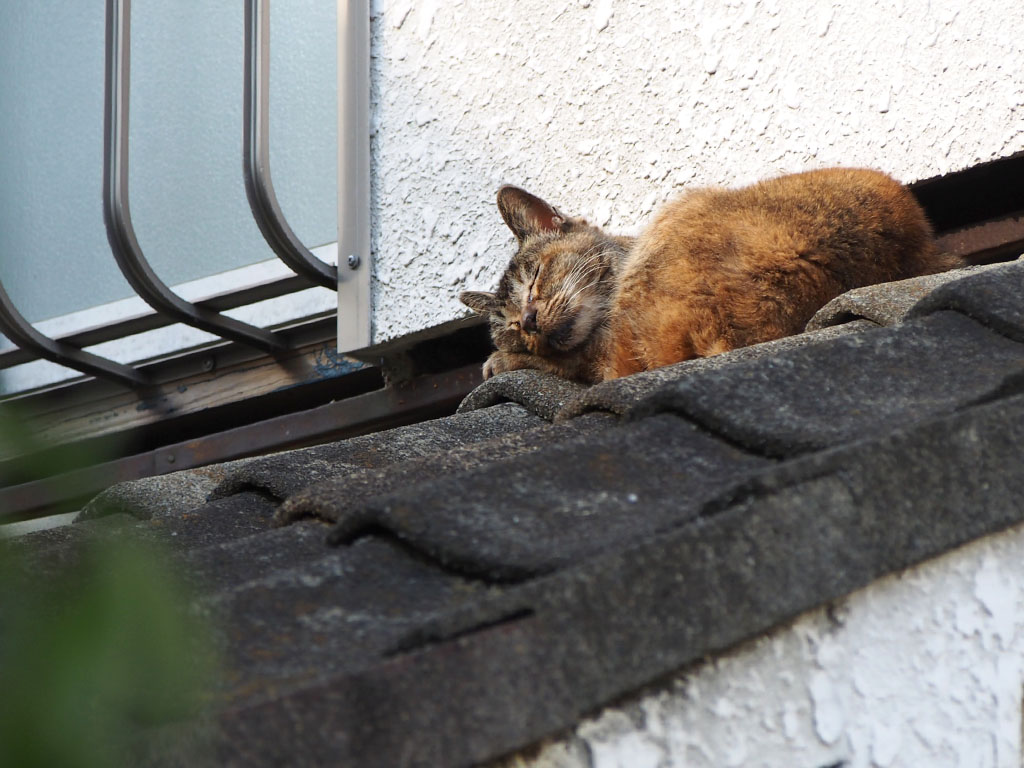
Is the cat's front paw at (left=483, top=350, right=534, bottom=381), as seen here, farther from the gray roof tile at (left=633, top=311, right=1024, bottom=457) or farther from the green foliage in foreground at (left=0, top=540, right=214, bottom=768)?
the green foliage in foreground at (left=0, top=540, right=214, bottom=768)

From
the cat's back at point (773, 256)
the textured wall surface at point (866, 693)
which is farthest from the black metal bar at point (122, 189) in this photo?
the textured wall surface at point (866, 693)

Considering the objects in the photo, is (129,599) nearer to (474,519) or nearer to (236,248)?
(474,519)

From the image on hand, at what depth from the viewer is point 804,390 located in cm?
120

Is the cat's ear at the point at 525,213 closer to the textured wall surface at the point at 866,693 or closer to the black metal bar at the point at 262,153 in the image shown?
the black metal bar at the point at 262,153

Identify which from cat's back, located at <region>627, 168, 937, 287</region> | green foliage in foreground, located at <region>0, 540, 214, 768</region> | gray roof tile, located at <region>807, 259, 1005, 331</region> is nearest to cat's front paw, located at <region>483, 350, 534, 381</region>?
cat's back, located at <region>627, 168, 937, 287</region>

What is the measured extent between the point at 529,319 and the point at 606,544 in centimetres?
196

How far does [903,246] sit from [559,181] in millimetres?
1121

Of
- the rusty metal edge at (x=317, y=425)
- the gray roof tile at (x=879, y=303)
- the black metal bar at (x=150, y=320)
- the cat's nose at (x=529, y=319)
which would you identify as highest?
the gray roof tile at (x=879, y=303)

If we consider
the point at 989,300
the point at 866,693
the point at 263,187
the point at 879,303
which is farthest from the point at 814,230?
the point at 263,187

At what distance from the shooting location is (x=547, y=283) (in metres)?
2.96

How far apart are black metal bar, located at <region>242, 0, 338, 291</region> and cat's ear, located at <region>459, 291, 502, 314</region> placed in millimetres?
531

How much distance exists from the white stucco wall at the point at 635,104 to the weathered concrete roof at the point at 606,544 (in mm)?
1130

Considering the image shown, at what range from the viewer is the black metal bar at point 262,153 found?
3.11 metres

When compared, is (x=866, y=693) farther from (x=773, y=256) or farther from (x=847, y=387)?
(x=773, y=256)
